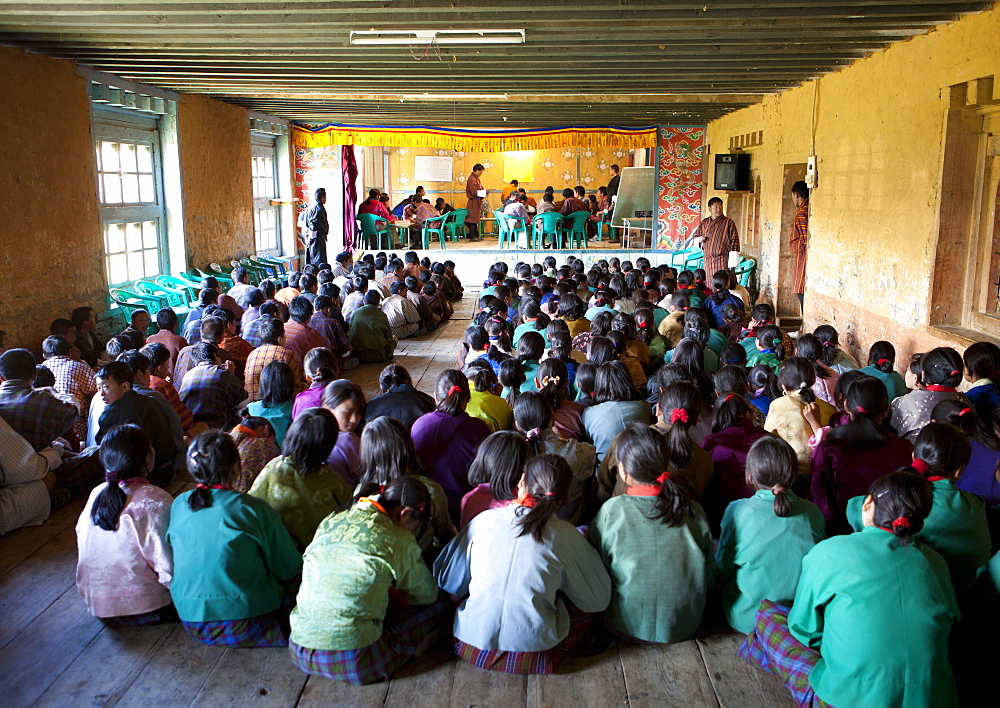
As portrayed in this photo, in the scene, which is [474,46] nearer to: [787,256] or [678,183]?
[787,256]

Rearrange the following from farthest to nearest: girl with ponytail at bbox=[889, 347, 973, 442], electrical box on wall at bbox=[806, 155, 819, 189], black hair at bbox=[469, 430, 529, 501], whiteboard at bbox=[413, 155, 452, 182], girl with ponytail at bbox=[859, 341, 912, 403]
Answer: whiteboard at bbox=[413, 155, 452, 182] < electrical box on wall at bbox=[806, 155, 819, 189] < girl with ponytail at bbox=[859, 341, 912, 403] < girl with ponytail at bbox=[889, 347, 973, 442] < black hair at bbox=[469, 430, 529, 501]

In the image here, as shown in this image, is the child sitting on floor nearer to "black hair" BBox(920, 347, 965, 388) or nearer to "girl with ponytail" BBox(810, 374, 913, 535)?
"girl with ponytail" BBox(810, 374, 913, 535)

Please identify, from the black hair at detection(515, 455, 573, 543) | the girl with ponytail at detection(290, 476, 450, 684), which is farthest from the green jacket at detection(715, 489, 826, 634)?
the girl with ponytail at detection(290, 476, 450, 684)

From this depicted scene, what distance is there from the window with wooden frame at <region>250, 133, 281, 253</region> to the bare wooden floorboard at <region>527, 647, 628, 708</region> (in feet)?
34.7

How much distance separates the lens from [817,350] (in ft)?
15.3

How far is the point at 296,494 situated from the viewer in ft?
10.00

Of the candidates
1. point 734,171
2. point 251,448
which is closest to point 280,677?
point 251,448

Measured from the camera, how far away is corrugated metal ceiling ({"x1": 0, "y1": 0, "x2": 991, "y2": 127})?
5.27m

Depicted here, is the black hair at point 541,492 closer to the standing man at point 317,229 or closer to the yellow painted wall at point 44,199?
the yellow painted wall at point 44,199

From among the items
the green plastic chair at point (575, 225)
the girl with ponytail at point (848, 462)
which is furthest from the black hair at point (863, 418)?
the green plastic chair at point (575, 225)

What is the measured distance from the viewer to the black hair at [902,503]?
2.29 meters

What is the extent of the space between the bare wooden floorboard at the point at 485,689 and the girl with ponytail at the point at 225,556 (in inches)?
25.4

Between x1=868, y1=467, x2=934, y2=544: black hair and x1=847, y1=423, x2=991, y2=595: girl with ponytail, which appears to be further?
x1=847, y1=423, x2=991, y2=595: girl with ponytail

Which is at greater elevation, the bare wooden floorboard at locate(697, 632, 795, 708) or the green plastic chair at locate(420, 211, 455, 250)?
the green plastic chair at locate(420, 211, 455, 250)
